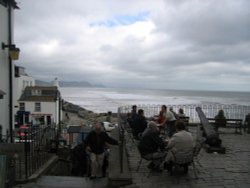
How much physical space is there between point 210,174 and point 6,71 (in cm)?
1306

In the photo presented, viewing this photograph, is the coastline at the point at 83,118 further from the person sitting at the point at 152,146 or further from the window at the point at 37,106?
the person sitting at the point at 152,146

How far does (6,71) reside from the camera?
20703 mm

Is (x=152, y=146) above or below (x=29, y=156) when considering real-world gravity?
above

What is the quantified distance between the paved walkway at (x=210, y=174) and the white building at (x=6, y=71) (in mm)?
8534

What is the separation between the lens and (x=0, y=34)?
2034cm

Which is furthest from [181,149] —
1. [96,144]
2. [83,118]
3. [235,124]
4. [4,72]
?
[83,118]

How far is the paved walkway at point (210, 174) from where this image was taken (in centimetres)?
938

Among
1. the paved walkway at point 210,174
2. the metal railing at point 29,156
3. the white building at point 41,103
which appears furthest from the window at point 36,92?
the paved walkway at point 210,174

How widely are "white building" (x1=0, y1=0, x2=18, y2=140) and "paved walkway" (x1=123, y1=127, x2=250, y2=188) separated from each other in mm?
8534

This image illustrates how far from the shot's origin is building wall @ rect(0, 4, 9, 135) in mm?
20375

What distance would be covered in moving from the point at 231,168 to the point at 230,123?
10.3m

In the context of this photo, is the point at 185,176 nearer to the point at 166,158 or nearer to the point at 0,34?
the point at 166,158

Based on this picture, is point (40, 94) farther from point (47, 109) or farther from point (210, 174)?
point (210, 174)

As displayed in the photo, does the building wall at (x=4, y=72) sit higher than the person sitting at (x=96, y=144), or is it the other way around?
the building wall at (x=4, y=72)
